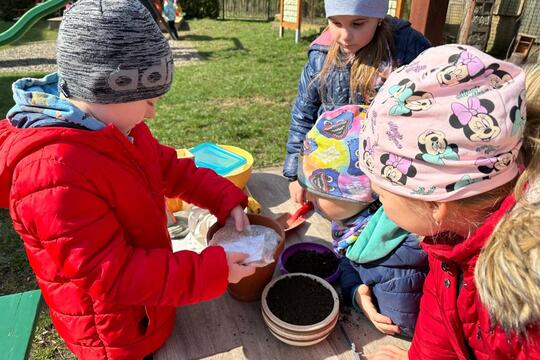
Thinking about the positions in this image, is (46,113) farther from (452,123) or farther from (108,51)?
(452,123)

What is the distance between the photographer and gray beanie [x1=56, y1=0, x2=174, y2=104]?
1102 mm

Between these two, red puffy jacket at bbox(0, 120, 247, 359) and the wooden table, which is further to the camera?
the wooden table

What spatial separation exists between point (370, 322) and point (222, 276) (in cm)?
64

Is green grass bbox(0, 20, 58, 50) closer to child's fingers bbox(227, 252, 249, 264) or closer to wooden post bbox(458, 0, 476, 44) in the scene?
wooden post bbox(458, 0, 476, 44)

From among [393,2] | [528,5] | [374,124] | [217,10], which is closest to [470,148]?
[374,124]

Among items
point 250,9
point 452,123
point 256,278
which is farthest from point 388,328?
point 250,9

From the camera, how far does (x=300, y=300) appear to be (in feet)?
4.97

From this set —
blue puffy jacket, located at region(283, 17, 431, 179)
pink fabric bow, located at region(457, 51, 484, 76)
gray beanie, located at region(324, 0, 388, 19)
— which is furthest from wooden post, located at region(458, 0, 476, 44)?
pink fabric bow, located at region(457, 51, 484, 76)

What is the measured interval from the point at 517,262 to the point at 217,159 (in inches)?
68.5

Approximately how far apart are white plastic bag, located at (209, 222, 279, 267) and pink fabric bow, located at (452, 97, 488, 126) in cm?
78

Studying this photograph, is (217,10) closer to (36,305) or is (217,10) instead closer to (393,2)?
(393,2)

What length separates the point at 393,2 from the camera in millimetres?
8305

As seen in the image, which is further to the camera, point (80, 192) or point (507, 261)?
point (80, 192)

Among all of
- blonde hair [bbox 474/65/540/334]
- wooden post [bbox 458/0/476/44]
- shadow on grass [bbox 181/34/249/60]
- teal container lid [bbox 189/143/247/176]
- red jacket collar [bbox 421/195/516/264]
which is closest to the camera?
blonde hair [bbox 474/65/540/334]
